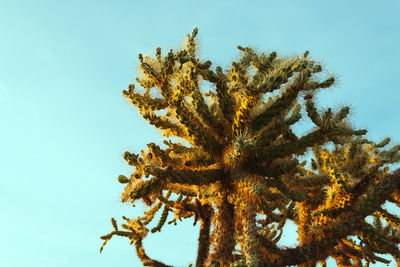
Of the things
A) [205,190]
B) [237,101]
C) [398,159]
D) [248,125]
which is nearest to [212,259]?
[205,190]

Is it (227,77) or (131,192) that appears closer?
(131,192)

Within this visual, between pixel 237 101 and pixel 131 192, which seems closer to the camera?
pixel 131 192

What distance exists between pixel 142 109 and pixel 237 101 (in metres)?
2.22

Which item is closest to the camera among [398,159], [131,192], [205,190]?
[131,192]

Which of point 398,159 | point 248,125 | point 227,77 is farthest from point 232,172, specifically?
point 398,159

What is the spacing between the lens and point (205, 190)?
30.0 feet

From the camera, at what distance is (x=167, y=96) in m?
8.35

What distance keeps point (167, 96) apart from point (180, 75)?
56 cm

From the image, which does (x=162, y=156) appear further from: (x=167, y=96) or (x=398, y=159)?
(x=398, y=159)

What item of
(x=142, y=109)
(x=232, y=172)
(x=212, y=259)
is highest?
(x=142, y=109)

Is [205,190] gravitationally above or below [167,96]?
below

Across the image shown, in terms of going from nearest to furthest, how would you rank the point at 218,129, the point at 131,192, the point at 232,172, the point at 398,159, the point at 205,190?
1. the point at 131,192
2. the point at 232,172
3. the point at 218,129
4. the point at 205,190
5. the point at 398,159

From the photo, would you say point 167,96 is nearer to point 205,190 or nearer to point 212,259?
point 205,190

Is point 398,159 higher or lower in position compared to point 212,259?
higher
